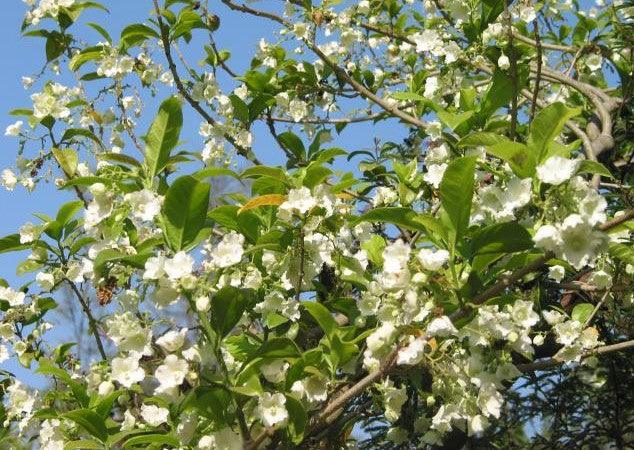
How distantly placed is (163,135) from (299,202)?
461 millimetres

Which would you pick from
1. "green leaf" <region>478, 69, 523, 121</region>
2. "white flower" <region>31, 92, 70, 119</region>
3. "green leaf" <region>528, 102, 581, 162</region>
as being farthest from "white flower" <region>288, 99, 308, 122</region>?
"green leaf" <region>528, 102, 581, 162</region>

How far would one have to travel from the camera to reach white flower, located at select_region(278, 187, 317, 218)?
6.66 ft

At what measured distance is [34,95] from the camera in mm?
3270

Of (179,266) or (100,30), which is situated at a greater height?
(100,30)

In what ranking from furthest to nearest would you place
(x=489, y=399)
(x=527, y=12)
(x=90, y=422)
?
(x=527, y=12) → (x=90, y=422) → (x=489, y=399)

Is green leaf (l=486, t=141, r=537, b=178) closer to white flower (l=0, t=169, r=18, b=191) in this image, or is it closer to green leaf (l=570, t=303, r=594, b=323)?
green leaf (l=570, t=303, r=594, b=323)

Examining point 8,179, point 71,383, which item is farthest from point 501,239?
point 8,179

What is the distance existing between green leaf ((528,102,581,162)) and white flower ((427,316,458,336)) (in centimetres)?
41

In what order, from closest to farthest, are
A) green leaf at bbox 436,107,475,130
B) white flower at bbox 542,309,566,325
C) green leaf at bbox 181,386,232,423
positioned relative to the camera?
green leaf at bbox 181,386,232,423, green leaf at bbox 436,107,475,130, white flower at bbox 542,309,566,325

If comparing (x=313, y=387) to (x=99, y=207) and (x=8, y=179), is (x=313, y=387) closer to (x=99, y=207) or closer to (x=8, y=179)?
(x=99, y=207)

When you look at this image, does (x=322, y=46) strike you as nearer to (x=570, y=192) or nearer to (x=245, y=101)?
(x=245, y=101)

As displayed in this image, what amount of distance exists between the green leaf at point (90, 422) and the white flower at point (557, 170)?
53.1 inches

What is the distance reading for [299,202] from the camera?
80.4 inches

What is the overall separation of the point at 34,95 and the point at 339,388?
174 centimetres
